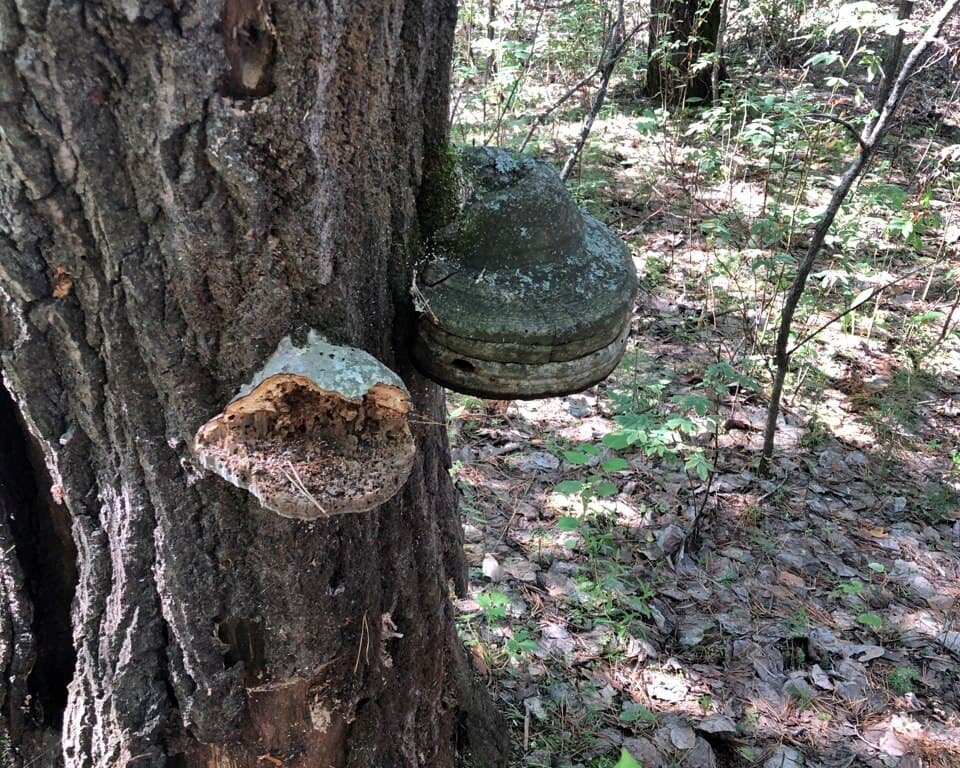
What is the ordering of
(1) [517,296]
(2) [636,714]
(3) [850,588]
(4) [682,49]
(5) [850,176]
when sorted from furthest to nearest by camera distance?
(4) [682,49], (5) [850,176], (3) [850,588], (2) [636,714], (1) [517,296]

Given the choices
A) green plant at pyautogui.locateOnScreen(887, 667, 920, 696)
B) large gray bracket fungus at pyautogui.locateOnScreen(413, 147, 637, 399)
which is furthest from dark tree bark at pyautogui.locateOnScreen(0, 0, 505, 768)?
green plant at pyautogui.locateOnScreen(887, 667, 920, 696)

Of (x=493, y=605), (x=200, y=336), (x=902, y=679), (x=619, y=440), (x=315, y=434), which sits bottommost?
(x=902, y=679)

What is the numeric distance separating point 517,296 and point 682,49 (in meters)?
8.52

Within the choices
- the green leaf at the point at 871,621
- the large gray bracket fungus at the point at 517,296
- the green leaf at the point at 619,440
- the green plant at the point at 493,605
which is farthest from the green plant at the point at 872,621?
the large gray bracket fungus at the point at 517,296

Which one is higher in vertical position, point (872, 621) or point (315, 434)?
A: point (315, 434)

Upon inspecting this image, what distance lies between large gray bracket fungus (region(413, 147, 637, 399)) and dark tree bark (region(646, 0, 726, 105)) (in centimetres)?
708

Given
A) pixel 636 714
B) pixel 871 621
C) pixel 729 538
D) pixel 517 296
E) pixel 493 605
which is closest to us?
pixel 517 296

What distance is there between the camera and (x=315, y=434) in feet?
4.83

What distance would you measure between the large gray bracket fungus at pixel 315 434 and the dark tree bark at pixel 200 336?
126mm

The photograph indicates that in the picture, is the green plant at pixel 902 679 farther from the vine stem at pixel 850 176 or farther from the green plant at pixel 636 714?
the vine stem at pixel 850 176

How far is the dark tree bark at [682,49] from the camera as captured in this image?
8.33 metres

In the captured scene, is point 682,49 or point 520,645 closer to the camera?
point 520,645

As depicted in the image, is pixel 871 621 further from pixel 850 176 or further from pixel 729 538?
pixel 850 176

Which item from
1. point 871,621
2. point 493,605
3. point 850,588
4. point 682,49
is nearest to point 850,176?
point 850,588
